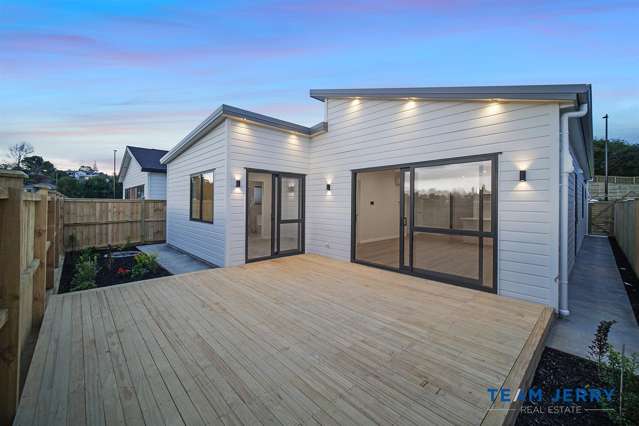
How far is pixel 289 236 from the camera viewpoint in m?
7.00

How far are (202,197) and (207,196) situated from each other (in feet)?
1.24

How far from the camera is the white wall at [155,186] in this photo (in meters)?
11.8

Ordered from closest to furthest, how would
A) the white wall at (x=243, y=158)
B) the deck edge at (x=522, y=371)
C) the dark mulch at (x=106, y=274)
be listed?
the deck edge at (x=522, y=371)
the dark mulch at (x=106, y=274)
the white wall at (x=243, y=158)

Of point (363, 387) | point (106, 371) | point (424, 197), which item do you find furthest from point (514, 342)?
point (106, 371)

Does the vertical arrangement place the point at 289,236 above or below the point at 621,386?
above

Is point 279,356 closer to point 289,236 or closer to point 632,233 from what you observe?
point 289,236

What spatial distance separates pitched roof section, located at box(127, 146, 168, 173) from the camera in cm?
1181

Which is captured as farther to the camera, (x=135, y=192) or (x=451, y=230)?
(x=135, y=192)

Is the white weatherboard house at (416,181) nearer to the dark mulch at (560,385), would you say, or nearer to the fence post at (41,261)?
the dark mulch at (560,385)

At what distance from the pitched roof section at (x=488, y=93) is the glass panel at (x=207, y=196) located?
13.1ft

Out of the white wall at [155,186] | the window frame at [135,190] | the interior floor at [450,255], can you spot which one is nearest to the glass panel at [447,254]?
the interior floor at [450,255]

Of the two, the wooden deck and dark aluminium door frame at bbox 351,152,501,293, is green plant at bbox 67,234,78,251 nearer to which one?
the wooden deck

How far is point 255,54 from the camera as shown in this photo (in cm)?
728

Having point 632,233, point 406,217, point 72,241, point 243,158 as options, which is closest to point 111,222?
point 72,241
